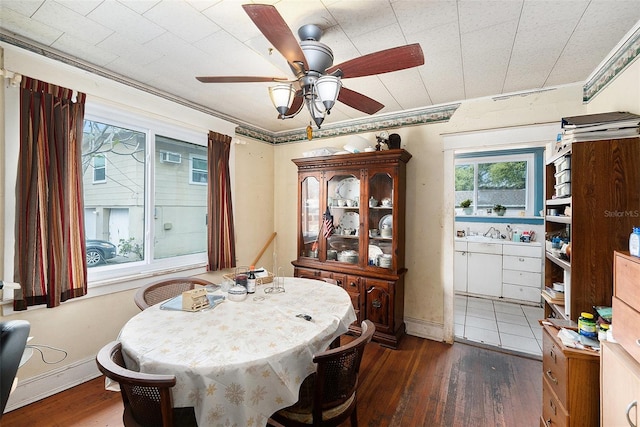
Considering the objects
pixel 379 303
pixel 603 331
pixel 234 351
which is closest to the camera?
pixel 234 351

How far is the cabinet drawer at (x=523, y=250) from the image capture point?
12.8ft

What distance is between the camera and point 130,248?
8.47 ft

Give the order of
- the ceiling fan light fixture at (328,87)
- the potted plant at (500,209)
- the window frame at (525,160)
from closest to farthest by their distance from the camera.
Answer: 1. the ceiling fan light fixture at (328,87)
2. the window frame at (525,160)
3. the potted plant at (500,209)

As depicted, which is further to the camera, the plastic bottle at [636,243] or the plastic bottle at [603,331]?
the plastic bottle at [603,331]

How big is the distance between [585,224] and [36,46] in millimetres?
3636

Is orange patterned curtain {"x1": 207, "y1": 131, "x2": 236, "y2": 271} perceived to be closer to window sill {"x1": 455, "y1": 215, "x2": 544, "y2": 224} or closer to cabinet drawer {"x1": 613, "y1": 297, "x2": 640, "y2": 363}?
cabinet drawer {"x1": 613, "y1": 297, "x2": 640, "y2": 363}

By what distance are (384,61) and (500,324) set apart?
3482 mm

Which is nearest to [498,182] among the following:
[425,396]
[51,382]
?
[425,396]

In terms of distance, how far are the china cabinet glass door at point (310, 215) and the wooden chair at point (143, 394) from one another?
2.28 meters

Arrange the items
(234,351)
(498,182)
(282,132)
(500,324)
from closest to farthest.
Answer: (234,351), (500,324), (282,132), (498,182)

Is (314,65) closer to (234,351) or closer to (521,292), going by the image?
(234,351)

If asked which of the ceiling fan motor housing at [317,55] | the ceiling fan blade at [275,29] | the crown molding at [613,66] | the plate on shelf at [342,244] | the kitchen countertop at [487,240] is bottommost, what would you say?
the kitchen countertop at [487,240]

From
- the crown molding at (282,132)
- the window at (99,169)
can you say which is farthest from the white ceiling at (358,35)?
the window at (99,169)

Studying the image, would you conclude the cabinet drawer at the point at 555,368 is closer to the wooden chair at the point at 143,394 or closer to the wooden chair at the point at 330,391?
the wooden chair at the point at 330,391
